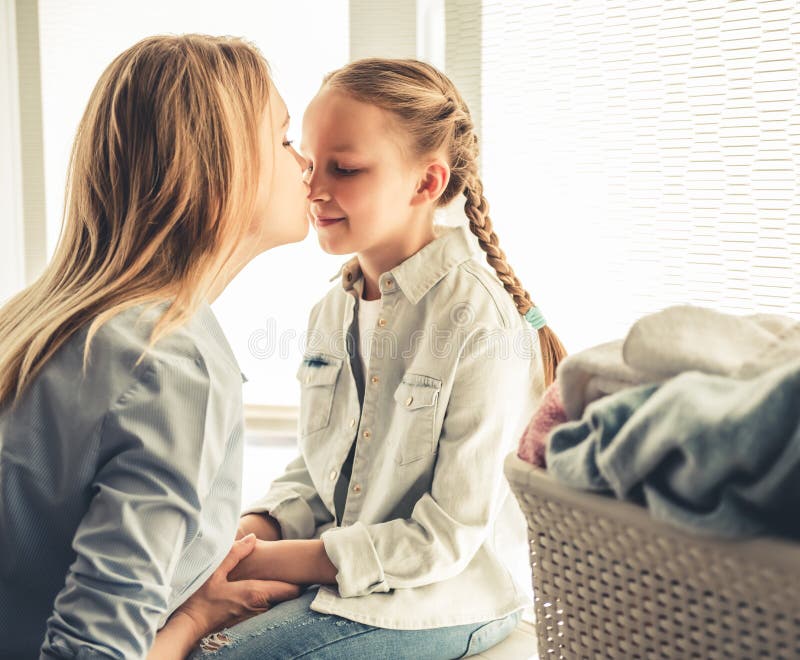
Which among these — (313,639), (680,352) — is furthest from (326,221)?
(680,352)

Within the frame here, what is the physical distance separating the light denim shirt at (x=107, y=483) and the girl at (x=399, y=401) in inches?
10.6

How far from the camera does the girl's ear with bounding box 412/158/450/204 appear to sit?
1.21 m

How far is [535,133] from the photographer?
4.40ft

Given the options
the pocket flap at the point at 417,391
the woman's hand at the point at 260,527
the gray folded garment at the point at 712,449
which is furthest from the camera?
the woman's hand at the point at 260,527

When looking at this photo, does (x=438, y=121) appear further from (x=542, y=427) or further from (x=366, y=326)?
(x=542, y=427)

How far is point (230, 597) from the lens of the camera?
41.5 inches

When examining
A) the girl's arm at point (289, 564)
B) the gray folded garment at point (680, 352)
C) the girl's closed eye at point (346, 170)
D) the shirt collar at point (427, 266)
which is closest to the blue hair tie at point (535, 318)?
the shirt collar at point (427, 266)

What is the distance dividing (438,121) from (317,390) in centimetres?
48

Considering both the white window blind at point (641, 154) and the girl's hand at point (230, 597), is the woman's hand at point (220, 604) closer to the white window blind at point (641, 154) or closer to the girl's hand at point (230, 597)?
the girl's hand at point (230, 597)

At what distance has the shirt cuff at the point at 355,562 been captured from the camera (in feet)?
3.44

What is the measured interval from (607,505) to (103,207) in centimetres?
68

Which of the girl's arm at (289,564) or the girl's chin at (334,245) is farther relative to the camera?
the girl's chin at (334,245)

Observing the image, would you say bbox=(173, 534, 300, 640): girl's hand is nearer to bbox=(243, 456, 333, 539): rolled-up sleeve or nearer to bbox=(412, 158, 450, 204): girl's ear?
bbox=(243, 456, 333, 539): rolled-up sleeve

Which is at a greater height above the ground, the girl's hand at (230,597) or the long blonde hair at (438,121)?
the long blonde hair at (438,121)
